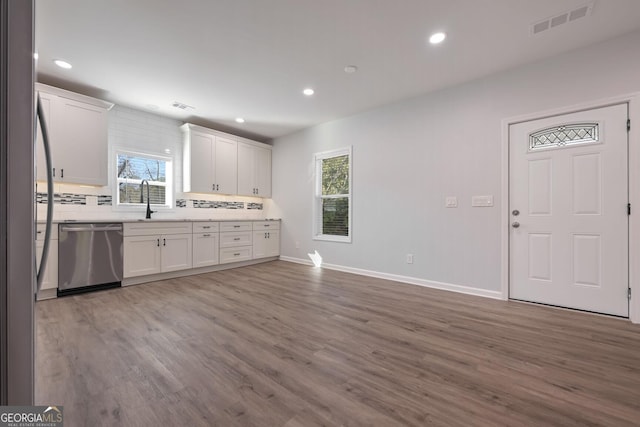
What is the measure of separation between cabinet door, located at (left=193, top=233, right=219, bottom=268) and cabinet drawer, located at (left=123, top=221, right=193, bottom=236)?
22 cm

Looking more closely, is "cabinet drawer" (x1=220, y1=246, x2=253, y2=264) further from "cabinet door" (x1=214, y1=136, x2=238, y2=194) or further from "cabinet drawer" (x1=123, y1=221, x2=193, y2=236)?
"cabinet door" (x1=214, y1=136, x2=238, y2=194)

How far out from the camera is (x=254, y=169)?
563 cm

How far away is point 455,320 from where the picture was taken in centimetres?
246

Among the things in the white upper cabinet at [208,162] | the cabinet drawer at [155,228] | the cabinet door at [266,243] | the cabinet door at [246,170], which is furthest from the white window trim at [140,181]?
the cabinet door at [266,243]

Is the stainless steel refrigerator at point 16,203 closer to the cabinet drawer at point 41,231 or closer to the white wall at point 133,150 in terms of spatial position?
the cabinet drawer at point 41,231

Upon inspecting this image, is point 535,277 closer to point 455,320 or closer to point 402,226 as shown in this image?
point 455,320

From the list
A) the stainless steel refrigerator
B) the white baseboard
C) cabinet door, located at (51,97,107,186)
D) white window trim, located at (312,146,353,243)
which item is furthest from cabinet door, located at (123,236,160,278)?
the stainless steel refrigerator

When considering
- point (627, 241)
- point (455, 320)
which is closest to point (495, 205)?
point (627, 241)

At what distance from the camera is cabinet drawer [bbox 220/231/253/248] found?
186 inches

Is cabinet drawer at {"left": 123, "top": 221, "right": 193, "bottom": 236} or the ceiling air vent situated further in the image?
cabinet drawer at {"left": 123, "top": 221, "right": 193, "bottom": 236}

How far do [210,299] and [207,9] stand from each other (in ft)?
9.44

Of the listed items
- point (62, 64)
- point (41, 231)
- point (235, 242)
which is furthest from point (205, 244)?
point (62, 64)

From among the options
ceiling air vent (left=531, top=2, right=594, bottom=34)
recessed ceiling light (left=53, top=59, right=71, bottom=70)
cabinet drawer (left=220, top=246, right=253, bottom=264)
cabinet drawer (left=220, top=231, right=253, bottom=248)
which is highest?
ceiling air vent (left=531, top=2, right=594, bottom=34)

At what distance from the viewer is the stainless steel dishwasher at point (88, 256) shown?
313cm
